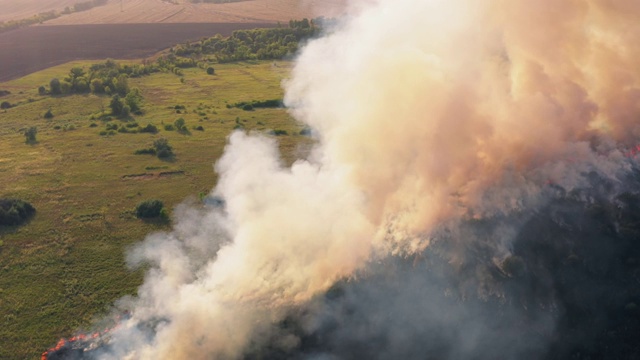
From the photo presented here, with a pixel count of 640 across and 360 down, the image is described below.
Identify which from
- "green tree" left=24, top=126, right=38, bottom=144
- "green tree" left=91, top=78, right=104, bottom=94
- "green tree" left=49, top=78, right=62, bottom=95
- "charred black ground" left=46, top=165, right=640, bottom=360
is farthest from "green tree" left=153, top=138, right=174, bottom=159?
"green tree" left=49, top=78, right=62, bottom=95

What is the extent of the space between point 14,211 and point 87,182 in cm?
1245

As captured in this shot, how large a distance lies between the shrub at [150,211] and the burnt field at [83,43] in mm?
101545

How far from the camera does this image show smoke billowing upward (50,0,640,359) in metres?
32.5

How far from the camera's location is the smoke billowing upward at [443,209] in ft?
107

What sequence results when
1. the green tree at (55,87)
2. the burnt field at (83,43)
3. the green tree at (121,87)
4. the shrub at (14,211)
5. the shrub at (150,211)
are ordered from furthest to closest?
the burnt field at (83,43), the green tree at (55,87), the green tree at (121,87), the shrub at (150,211), the shrub at (14,211)

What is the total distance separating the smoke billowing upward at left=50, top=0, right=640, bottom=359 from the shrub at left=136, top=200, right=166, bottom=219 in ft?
57.1

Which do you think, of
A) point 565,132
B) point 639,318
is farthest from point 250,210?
point 639,318

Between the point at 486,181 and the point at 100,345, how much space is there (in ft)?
93.4

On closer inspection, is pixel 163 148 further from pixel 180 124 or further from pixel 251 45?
pixel 251 45

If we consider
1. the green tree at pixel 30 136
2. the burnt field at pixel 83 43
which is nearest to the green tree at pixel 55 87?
the burnt field at pixel 83 43

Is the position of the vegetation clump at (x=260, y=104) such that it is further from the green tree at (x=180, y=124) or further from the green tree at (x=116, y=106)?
the green tree at (x=116, y=106)

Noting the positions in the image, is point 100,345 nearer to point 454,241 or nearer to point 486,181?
point 454,241

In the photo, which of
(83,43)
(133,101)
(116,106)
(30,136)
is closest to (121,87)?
(133,101)

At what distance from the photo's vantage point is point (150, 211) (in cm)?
5534
